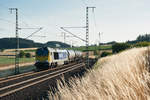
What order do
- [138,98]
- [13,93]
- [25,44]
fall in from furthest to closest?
1. [25,44]
2. [13,93]
3. [138,98]

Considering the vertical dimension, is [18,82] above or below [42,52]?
below

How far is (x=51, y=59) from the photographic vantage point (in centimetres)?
2638

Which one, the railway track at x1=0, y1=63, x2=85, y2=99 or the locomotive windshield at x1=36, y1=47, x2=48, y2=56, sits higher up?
the locomotive windshield at x1=36, y1=47, x2=48, y2=56

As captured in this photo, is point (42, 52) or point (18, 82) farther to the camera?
point (42, 52)

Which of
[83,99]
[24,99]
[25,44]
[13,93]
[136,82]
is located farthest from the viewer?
[25,44]

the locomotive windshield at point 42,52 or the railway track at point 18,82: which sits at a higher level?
the locomotive windshield at point 42,52

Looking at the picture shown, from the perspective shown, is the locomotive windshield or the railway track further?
the locomotive windshield

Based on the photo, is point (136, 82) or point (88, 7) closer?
point (136, 82)

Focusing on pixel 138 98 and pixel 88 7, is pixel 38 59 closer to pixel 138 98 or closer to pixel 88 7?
pixel 88 7

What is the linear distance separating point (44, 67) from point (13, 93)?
15.6m

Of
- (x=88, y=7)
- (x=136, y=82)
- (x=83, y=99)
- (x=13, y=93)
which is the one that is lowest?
(x=13, y=93)

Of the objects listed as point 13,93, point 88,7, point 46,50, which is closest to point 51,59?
point 46,50

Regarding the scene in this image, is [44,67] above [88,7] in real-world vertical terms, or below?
below

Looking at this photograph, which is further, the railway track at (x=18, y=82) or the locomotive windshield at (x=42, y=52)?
the locomotive windshield at (x=42, y=52)
